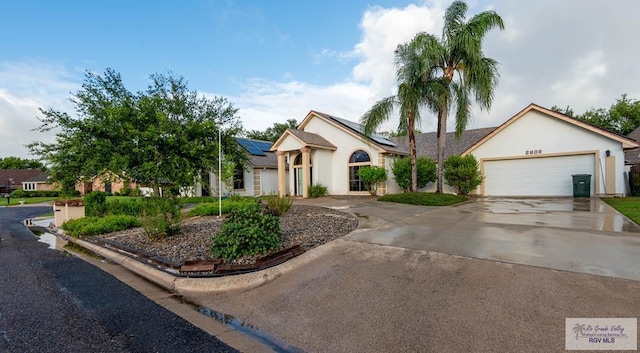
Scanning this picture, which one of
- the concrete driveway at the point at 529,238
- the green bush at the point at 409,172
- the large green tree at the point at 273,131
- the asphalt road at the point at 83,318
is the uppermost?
the large green tree at the point at 273,131

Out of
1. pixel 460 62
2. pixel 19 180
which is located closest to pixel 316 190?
pixel 460 62

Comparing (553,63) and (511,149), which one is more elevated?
(553,63)

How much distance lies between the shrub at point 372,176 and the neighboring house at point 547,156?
6.49 meters

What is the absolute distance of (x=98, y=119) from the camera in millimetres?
11852

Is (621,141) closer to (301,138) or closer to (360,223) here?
(360,223)

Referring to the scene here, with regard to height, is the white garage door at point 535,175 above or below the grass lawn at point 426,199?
above

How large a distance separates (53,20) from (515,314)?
15552 millimetres

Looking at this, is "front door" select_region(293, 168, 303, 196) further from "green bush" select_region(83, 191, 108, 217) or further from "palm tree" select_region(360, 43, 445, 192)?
"green bush" select_region(83, 191, 108, 217)

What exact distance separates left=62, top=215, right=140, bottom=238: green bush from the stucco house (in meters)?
10.1

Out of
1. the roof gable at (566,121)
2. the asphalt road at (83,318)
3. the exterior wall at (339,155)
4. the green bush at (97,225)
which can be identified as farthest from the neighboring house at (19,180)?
the roof gable at (566,121)

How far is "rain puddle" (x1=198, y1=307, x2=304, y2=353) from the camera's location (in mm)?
2880

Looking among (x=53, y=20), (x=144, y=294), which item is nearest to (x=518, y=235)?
(x=144, y=294)

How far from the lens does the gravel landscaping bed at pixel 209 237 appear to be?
606cm

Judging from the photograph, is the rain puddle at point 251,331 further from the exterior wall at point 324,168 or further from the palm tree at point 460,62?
the exterior wall at point 324,168
